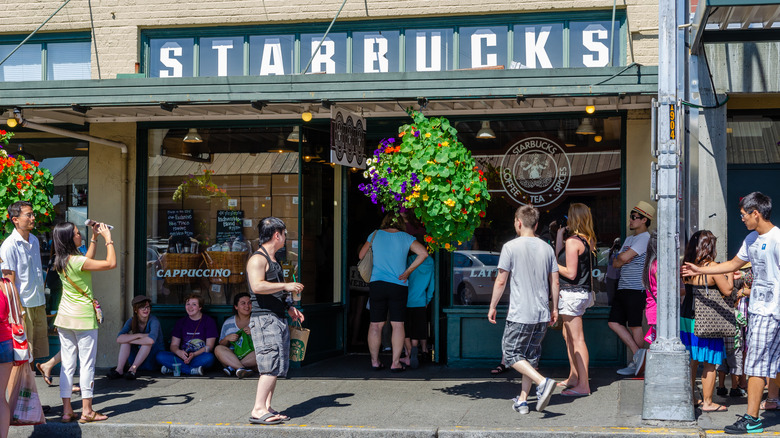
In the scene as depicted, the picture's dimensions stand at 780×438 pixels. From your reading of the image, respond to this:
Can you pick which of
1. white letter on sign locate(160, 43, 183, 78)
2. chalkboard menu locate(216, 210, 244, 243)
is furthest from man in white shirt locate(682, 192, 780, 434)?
white letter on sign locate(160, 43, 183, 78)

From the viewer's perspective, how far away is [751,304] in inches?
266

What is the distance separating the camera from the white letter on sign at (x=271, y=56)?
33.6 feet

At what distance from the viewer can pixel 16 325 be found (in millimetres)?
6324

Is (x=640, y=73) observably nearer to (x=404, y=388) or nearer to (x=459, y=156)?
(x=459, y=156)

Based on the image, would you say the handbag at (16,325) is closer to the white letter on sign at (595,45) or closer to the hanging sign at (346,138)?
the hanging sign at (346,138)

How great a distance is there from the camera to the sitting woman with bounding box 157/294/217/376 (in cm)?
949

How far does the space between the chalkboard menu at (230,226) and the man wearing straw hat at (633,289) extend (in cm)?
462

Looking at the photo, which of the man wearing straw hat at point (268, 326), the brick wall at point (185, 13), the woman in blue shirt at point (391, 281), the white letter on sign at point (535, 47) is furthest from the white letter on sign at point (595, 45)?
the man wearing straw hat at point (268, 326)

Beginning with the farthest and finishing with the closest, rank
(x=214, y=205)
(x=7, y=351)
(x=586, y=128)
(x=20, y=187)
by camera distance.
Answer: (x=214, y=205), (x=586, y=128), (x=20, y=187), (x=7, y=351)

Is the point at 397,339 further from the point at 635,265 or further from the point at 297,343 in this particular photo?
the point at 635,265

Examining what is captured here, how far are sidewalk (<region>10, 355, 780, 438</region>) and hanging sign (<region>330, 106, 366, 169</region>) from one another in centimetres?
243

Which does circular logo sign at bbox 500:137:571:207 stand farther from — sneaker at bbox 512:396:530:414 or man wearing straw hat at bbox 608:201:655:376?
sneaker at bbox 512:396:530:414

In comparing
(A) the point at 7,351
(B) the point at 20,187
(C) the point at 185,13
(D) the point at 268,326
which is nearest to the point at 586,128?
(D) the point at 268,326

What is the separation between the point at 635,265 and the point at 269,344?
13.8 feet
